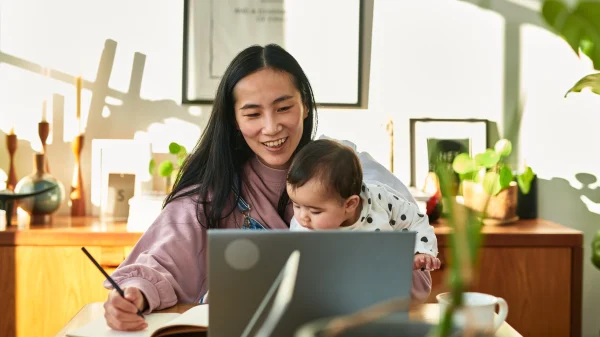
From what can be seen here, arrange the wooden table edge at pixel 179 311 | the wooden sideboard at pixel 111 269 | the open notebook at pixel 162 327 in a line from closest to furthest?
1. the open notebook at pixel 162 327
2. the wooden table edge at pixel 179 311
3. the wooden sideboard at pixel 111 269

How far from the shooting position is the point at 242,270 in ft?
3.45

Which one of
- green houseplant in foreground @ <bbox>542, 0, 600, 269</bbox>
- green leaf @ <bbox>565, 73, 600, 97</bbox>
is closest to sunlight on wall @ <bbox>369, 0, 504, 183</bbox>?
green leaf @ <bbox>565, 73, 600, 97</bbox>

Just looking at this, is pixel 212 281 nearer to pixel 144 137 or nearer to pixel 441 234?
pixel 441 234

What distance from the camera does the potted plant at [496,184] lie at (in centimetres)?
299

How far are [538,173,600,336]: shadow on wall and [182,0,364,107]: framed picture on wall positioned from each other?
0.87m

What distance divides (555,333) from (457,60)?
111cm

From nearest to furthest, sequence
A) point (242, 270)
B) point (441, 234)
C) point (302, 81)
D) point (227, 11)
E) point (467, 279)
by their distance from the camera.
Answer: point (467, 279) → point (242, 270) → point (302, 81) → point (441, 234) → point (227, 11)

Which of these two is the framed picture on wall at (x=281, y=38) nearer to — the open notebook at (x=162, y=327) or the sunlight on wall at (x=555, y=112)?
the sunlight on wall at (x=555, y=112)

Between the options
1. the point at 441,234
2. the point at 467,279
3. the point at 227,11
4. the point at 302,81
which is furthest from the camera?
the point at 227,11

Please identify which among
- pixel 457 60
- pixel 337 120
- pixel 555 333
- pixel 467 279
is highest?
pixel 457 60

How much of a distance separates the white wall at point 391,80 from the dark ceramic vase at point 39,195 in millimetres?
189

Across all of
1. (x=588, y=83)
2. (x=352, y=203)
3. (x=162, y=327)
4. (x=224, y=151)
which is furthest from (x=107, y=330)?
(x=588, y=83)

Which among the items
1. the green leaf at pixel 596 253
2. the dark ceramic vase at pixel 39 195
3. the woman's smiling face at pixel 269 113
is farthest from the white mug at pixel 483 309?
the dark ceramic vase at pixel 39 195

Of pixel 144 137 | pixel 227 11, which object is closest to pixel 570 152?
pixel 227 11
